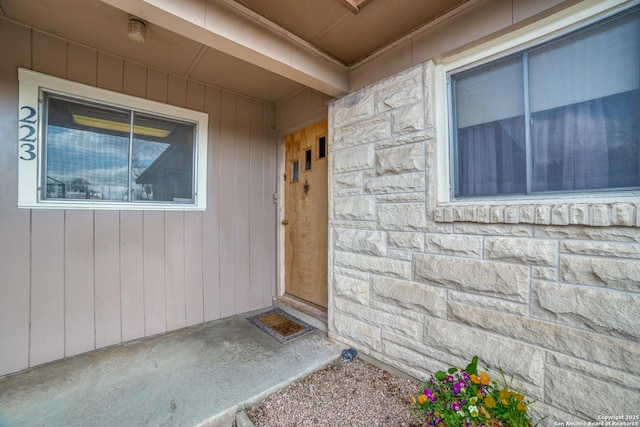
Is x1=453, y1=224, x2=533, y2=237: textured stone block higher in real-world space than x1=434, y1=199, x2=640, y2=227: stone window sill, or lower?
lower

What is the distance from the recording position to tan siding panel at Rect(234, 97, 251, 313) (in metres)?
2.87

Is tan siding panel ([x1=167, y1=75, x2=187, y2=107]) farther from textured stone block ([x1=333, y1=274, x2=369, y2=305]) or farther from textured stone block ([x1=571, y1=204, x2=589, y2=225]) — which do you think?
textured stone block ([x1=571, y1=204, x2=589, y2=225])

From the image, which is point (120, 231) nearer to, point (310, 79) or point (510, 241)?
point (310, 79)

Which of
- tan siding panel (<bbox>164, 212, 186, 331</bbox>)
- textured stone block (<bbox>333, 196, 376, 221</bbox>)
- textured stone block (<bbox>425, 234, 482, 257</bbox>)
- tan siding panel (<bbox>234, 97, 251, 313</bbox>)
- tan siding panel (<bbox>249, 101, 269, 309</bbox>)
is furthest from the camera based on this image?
tan siding panel (<bbox>249, 101, 269, 309</bbox>)

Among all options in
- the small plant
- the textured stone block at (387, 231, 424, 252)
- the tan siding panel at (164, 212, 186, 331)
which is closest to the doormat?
the tan siding panel at (164, 212, 186, 331)

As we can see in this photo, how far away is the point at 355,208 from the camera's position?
6.83ft

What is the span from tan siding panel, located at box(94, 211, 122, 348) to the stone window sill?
2548 mm

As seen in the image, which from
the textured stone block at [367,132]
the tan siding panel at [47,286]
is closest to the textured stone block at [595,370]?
→ the textured stone block at [367,132]

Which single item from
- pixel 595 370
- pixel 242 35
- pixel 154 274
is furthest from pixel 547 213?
pixel 154 274

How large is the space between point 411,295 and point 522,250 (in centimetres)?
70

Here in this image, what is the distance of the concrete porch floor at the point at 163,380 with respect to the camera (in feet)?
4.76

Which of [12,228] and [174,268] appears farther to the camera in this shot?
[174,268]

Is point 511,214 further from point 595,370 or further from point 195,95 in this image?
point 195,95

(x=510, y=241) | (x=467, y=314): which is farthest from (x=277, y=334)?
(x=510, y=241)
